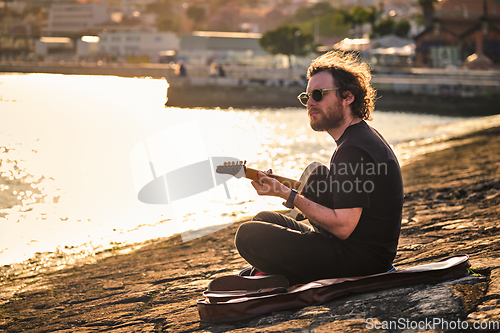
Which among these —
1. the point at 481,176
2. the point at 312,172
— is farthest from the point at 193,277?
the point at 481,176

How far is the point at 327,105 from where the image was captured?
307cm

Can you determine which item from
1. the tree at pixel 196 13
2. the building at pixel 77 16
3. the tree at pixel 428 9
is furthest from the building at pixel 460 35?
the tree at pixel 196 13

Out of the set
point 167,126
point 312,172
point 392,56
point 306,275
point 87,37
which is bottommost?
point 306,275

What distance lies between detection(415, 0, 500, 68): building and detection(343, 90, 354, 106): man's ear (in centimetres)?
4847

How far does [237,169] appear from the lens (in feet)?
9.87

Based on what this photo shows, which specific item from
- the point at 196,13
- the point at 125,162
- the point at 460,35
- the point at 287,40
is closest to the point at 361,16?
the point at 287,40

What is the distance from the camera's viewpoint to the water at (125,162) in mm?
8297

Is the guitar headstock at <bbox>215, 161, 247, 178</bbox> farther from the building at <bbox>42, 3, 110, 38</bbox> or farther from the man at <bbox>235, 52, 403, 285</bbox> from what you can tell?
the building at <bbox>42, 3, 110, 38</bbox>

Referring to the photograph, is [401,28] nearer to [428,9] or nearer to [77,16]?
[428,9]

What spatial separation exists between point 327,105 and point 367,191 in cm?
57

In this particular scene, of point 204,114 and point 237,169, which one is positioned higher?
point 204,114

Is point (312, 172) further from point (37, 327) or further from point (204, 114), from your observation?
point (204, 114)

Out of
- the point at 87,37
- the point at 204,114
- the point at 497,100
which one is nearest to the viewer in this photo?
the point at 497,100

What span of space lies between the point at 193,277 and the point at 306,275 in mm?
1967
